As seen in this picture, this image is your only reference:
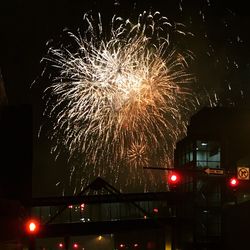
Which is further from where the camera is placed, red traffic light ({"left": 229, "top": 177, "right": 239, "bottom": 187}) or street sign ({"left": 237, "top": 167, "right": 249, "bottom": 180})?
street sign ({"left": 237, "top": 167, "right": 249, "bottom": 180})

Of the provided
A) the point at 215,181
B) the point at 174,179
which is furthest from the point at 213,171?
the point at 215,181

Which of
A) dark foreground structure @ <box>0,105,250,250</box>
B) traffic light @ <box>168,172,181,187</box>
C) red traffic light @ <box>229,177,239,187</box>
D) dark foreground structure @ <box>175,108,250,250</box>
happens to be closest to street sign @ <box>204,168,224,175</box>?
red traffic light @ <box>229,177,239,187</box>

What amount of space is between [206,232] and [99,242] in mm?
73450

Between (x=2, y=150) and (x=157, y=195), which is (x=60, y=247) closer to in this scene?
(x=157, y=195)

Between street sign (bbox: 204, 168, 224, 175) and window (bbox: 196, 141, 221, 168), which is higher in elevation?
window (bbox: 196, 141, 221, 168)

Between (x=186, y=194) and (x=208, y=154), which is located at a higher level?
(x=208, y=154)

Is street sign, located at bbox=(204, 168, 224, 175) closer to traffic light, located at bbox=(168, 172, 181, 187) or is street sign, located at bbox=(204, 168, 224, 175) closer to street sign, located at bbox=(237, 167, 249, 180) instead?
street sign, located at bbox=(237, 167, 249, 180)

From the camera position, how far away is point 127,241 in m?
90.4

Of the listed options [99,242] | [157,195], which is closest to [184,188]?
[157,195]

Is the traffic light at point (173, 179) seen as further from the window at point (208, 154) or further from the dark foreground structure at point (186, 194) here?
the window at point (208, 154)

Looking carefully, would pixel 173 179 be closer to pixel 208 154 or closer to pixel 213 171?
pixel 213 171

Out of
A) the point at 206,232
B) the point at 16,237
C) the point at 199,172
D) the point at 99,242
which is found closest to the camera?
the point at 199,172

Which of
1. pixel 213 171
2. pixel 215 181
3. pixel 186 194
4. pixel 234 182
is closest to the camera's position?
pixel 213 171

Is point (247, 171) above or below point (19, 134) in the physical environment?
below
